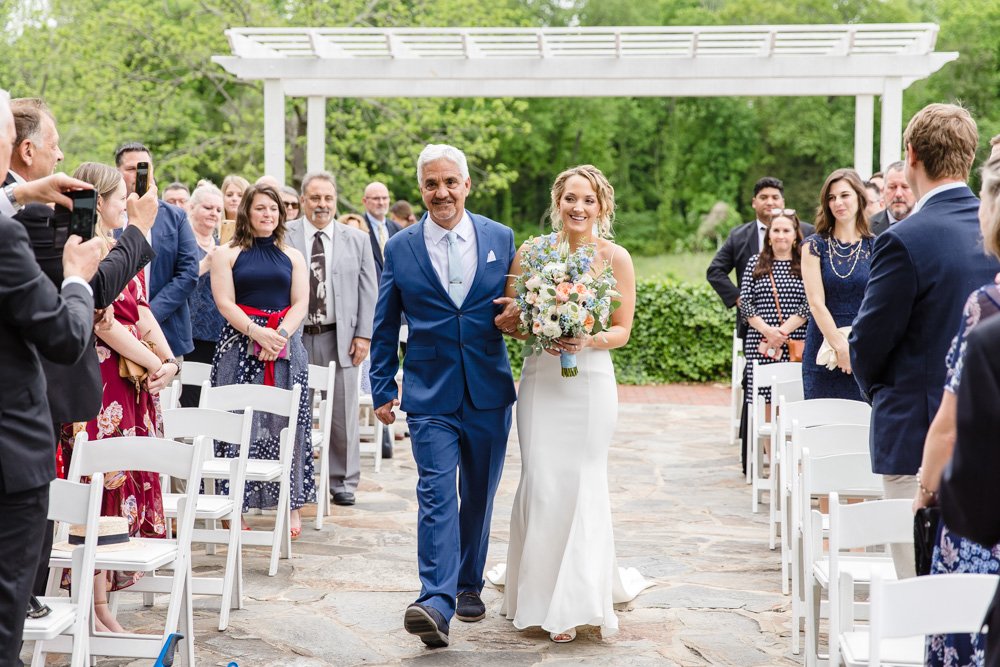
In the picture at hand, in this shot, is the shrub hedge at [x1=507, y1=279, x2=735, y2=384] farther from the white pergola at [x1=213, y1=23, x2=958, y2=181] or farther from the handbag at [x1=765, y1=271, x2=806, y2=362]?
the handbag at [x1=765, y1=271, x2=806, y2=362]

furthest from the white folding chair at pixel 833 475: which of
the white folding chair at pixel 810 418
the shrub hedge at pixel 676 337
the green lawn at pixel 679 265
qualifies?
the green lawn at pixel 679 265

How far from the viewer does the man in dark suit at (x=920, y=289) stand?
4.16 metres

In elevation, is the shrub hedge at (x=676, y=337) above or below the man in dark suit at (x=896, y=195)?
below

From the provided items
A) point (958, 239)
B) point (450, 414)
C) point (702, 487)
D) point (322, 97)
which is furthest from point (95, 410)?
point (322, 97)

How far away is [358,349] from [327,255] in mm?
720

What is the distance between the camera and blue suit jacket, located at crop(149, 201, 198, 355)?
25.9 feet

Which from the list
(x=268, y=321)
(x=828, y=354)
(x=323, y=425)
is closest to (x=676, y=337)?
(x=828, y=354)

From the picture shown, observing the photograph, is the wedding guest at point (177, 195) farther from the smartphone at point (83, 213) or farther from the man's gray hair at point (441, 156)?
the smartphone at point (83, 213)

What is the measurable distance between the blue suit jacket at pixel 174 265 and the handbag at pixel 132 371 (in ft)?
8.29

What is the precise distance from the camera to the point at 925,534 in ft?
10.6

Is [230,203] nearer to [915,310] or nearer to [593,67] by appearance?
[593,67]

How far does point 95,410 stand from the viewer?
14.0 ft

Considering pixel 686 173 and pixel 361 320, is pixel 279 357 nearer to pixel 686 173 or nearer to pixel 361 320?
pixel 361 320

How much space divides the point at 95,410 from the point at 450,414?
1.75 metres
